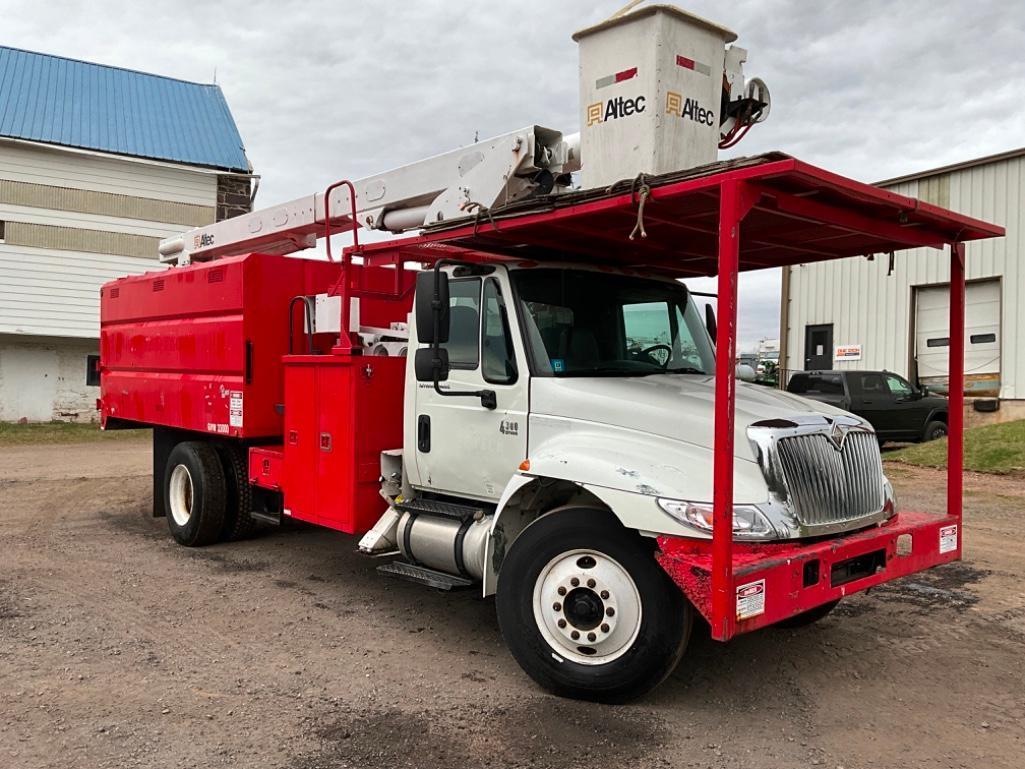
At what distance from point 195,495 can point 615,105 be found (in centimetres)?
543

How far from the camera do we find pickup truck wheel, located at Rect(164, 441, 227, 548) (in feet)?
25.6

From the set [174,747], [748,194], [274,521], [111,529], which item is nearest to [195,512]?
[274,521]

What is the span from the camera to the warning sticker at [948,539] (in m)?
4.89

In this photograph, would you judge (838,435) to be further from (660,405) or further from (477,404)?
(477,404)

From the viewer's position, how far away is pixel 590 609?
423 centimetres

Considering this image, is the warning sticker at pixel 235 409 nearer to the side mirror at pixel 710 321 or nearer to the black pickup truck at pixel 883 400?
the side mirror at pixel 710 321

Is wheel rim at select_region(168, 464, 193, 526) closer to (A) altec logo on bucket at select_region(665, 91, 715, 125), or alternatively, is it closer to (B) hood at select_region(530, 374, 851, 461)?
(B) hood at select_region(530, 374, 851, 461)

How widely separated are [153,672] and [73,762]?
109cm

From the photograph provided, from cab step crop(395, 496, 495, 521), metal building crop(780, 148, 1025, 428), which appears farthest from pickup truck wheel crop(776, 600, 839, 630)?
metal building crop(780, 148, 1025, 428)

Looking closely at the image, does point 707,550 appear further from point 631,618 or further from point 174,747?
point 174,747

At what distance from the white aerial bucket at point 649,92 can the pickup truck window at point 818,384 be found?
516 inches

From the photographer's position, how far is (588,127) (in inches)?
185

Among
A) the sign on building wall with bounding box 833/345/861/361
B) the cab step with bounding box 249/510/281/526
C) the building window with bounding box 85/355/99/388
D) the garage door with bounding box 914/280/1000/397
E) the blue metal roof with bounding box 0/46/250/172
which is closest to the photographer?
the cab step with bounding box 249/510/281/526

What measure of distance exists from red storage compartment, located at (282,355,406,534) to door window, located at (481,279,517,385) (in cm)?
107
